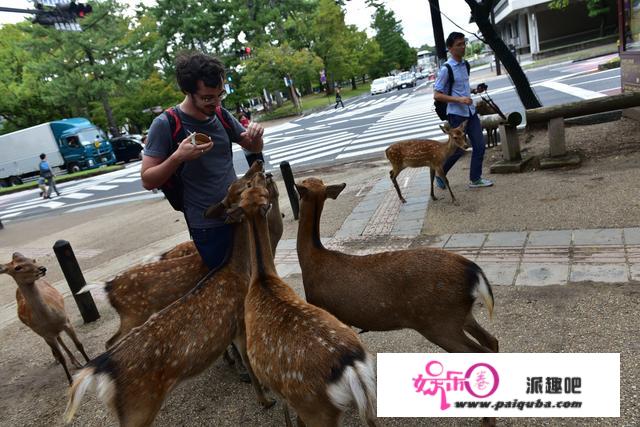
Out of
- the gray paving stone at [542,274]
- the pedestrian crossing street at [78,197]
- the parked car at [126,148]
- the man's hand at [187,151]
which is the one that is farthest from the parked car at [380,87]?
the man's hand at [187,151]

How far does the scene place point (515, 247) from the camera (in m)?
4.53

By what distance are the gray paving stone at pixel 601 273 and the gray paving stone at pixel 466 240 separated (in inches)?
43.5

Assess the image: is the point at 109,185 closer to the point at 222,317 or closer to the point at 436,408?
the point at 222,317

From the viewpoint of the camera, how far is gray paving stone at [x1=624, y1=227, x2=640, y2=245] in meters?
4.07

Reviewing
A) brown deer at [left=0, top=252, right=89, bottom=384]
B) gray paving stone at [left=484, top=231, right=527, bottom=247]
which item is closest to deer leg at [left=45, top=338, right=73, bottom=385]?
brown deer at [left=0, top=252, right=89, bottom=384]

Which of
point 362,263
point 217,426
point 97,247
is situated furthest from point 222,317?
point 97,247

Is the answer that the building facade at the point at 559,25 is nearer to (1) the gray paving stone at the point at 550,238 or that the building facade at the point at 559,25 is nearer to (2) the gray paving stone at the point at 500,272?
(1) the gray paving stone at the point at 550,238

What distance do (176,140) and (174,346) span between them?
1.22m

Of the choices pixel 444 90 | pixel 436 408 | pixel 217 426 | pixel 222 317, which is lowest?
pixel 217 426

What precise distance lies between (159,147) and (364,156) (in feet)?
32.6

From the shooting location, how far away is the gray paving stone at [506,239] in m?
4.64

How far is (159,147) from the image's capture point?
2.70 metres

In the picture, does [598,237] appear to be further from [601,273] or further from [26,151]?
[26,151]

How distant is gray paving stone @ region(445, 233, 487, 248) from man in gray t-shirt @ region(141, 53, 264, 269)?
2648 millimetres
